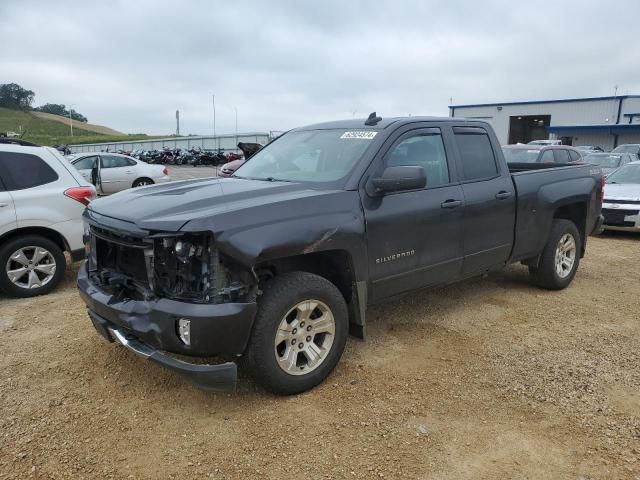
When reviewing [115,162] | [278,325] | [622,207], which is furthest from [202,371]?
[115,162]

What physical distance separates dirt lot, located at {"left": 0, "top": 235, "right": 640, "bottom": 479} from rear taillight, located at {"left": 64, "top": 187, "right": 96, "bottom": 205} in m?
1.63

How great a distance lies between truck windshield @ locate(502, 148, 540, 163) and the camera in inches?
460

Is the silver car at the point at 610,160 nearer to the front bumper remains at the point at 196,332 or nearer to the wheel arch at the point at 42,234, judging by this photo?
the wheel arch at the point at 42,234

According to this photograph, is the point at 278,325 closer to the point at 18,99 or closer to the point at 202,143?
the point at 202,143

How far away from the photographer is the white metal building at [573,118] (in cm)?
4481

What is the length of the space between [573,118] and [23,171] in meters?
Result: 51.3

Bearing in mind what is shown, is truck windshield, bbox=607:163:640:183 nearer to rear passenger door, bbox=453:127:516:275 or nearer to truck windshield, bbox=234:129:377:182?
rear passenger door, bbox=453:127:516:275

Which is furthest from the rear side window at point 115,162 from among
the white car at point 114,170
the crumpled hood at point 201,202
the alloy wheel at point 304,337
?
the alloy wheel at point 304,337

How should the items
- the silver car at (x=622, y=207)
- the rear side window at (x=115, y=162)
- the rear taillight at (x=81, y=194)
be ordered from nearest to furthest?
the rear taillight at (x=81, y=194), the silver car at (x=622, y=207), the rear side window at (x=115, y=162)

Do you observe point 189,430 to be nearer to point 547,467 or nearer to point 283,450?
point 283,450

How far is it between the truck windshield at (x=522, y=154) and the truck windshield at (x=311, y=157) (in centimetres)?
799

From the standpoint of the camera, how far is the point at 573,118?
48.7m

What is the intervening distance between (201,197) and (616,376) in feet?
10.8

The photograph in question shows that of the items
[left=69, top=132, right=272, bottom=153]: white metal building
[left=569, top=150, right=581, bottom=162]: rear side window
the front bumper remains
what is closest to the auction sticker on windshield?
the front bumper remains
